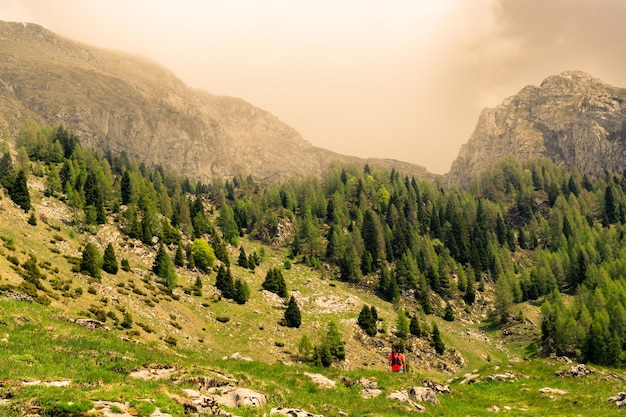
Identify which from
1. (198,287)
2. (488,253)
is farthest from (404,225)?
(198,287)

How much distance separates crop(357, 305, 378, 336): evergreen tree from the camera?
9594 cm

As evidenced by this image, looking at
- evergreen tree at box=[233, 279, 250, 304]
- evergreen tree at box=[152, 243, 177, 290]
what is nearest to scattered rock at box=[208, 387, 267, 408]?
evergreen tree at box=[152, 243, 177, 290]

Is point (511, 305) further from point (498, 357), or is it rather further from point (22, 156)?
point (22, 156)

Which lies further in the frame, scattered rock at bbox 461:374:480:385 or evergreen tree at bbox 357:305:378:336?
evergreen tree at bbox 357:305:378:336

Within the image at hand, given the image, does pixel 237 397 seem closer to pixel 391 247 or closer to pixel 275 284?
pixel 275 284

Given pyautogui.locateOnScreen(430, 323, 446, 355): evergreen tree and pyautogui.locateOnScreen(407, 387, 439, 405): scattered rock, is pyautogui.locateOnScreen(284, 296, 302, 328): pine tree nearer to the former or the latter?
pyautogui.locateOnScreen(430, 323, 446, 355): evergreen tree

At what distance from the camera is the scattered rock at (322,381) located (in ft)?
107

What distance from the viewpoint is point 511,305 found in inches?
5015

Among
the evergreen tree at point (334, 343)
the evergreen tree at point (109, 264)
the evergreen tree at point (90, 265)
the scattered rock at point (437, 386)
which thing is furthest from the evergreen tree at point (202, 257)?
the scattered rock at point (437, 386)

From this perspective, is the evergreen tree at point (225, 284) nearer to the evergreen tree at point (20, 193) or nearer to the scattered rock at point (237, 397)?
the evergreen tree at point (20, 193)

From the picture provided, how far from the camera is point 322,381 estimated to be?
3303 centimetres

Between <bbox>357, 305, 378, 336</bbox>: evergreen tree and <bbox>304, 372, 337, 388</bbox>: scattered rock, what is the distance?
64.0 m

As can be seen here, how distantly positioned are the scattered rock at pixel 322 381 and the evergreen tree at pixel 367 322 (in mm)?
64014

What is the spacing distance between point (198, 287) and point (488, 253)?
128 metres
